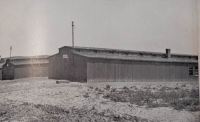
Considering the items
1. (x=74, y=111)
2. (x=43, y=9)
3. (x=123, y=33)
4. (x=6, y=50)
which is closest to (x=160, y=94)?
(x=123, y=33)

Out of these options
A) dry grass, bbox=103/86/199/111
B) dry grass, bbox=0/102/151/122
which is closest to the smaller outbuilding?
dry grass, bbox=0/102/151/122

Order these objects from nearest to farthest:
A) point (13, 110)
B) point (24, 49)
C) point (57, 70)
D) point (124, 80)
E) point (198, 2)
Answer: point (198, 2)
point (13, 110)
point (24, 49)
point (57, 70)
point (124, 80)

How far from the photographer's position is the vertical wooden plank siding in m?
9.52

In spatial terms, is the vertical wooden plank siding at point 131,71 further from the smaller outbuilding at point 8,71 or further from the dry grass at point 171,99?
the smaller outbuilding at point 8,71

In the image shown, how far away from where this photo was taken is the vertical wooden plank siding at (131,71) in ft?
31.2

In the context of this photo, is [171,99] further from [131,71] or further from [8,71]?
[8,71]

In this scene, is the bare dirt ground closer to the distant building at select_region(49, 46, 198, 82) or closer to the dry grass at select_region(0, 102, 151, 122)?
the dry grass at select_region(0, 102, 151, 122)

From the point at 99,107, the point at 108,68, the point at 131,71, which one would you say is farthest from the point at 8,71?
the point at 99,107

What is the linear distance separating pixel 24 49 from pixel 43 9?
3.56 feet

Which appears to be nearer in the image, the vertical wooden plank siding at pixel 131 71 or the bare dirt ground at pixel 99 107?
the bare dirt ground at pixel 99 107

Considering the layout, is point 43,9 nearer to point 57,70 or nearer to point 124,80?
point 57,70

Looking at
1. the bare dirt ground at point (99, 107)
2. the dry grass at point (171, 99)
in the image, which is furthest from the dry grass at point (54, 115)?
the dry grass at point (171, 99)

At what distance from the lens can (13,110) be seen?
4816 mm

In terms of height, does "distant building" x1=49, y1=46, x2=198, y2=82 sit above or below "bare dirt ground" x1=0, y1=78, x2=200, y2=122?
above
